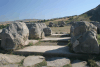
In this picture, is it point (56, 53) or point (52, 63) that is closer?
Result: point (52, 63)

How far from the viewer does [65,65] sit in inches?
109

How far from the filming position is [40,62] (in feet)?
9.80

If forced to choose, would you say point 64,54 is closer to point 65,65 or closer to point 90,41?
point 65,65

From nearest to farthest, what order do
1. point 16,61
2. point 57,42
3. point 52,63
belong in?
point 52,63 < point 16,61 < point 57,42

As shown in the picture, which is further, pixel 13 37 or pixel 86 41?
pixel 13 37

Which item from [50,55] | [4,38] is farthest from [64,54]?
[4,38]

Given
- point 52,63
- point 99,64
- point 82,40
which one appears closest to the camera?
point 99,64

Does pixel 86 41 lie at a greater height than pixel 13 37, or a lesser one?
lesser

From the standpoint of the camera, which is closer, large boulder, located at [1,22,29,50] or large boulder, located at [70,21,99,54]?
large boulder, located at [70,21,99,54]

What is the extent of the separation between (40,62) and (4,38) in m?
2.19

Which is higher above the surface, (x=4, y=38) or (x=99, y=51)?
(x=4, y=38)

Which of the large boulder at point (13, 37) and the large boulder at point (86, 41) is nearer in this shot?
the large boulder at point (86, 41)

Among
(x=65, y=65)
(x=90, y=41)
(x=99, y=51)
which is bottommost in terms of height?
(x=65, y=65)

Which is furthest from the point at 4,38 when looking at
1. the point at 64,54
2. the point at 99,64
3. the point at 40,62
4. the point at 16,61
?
the point at 99,64
